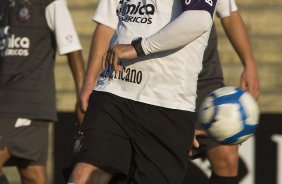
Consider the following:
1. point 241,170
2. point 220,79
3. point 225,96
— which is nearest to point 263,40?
point 241,170

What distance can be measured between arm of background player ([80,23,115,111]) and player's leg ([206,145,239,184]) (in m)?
1.06

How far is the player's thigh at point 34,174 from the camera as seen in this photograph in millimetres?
6559

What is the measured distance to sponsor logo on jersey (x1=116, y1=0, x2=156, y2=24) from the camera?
467cm

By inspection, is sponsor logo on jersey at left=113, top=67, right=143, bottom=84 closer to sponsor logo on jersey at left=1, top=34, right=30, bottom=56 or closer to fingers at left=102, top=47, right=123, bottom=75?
fingers at left=102, top=47, right=123, bottom=75

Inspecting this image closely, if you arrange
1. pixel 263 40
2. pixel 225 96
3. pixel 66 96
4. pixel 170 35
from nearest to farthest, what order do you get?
pixel 170 35
pixel 225 96
pixel 263 40
pixel 66 96

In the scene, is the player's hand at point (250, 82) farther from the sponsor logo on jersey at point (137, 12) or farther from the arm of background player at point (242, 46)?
the sponsor logo on jersey at point (137, 12)

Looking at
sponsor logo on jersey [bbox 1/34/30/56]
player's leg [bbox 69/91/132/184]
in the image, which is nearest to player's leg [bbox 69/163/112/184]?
player's leg [bbox 69/91/132/184]

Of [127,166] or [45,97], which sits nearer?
[127,166]

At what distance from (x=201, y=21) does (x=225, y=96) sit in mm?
524

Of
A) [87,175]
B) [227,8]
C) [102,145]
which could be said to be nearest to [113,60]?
[102,145]

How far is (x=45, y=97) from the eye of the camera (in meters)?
6.52

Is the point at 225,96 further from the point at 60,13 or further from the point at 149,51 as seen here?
the point at 60,13

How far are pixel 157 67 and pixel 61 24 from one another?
186 centimetres

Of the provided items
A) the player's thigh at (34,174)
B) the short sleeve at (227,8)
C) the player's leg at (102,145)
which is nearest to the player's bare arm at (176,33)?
the player's leg at (102,145)
